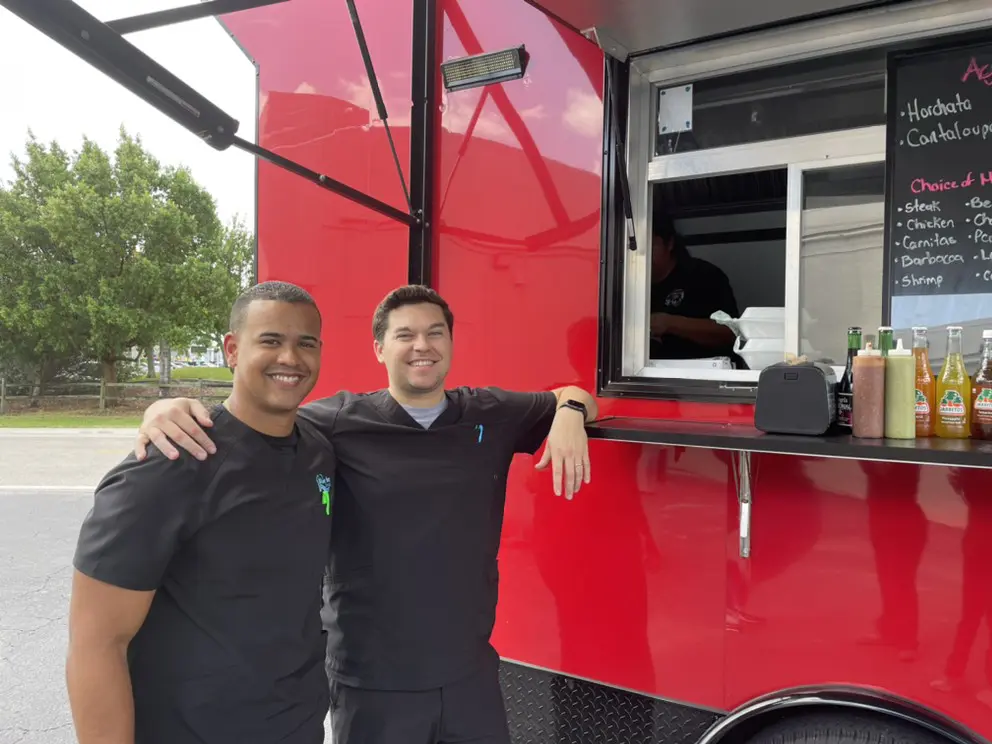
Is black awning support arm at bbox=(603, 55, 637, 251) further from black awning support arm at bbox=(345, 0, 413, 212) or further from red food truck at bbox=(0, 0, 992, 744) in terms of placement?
black awning support arm at bbox=(345, 0, 413, 212)

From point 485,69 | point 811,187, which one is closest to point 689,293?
point 811,187

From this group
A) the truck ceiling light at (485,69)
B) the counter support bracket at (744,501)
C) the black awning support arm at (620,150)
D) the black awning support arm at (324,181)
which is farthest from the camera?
the truck ceiling light at (485,69)

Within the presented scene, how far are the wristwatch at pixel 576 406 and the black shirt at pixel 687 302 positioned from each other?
0.37 metres

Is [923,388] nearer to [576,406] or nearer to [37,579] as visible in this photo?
[576,406]

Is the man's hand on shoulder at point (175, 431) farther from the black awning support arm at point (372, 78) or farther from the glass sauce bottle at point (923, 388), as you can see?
the glass sauce bottle at point (923, 388)

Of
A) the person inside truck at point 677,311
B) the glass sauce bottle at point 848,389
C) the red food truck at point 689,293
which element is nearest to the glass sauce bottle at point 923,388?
the red food truck at point 689,293

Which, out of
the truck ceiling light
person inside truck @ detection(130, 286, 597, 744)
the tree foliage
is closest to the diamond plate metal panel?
person inside truck @ detection(130, 286, 597, 744)

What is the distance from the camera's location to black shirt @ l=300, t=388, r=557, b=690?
1686 mm

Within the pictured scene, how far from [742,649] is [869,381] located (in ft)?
2.62

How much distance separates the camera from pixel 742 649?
1.82 meters

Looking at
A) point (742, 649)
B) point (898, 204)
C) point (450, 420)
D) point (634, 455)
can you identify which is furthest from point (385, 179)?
point (742, 649)

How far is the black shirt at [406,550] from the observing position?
1686mm

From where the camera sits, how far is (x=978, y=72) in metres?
1.62

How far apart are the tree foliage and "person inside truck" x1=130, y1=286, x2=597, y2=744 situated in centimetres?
1983
